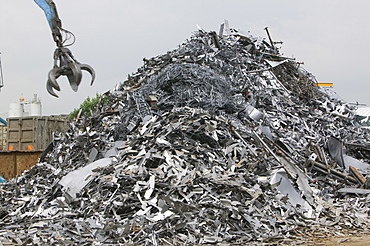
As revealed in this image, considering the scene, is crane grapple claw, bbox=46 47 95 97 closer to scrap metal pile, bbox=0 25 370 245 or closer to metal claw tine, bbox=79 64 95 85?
metal claw tine, bbox=79 64 95 85

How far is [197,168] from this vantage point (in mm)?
7188

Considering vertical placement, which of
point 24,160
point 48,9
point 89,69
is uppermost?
point 48,9

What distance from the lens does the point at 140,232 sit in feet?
19.1

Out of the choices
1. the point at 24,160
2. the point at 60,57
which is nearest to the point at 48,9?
the point at 60,57

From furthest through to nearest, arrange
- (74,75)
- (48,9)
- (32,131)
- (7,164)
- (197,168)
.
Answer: (32,131)
(7,164)
(197,168)
(48,9)
(74,75)

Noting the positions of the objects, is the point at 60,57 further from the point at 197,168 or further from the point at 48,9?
the point at 197,168

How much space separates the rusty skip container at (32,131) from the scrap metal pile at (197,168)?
4.75 metres

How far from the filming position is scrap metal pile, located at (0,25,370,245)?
620 centimetres

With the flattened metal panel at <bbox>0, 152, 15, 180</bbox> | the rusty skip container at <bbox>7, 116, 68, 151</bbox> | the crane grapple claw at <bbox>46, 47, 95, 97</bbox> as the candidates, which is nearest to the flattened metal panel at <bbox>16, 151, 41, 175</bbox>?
the flattened metal panel at <bbox>0, 152, 15, 180</bbox>

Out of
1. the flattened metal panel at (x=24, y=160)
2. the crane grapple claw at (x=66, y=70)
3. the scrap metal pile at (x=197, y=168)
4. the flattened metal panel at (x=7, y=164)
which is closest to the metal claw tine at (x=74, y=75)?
the crane grapple claw at (x=66, y=70)

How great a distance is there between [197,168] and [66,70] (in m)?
2.66

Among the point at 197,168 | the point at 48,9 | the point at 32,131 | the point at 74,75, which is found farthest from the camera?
the point at 32,131

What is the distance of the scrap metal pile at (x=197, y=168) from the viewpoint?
20.3 feet

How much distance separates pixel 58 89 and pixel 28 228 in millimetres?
2190
